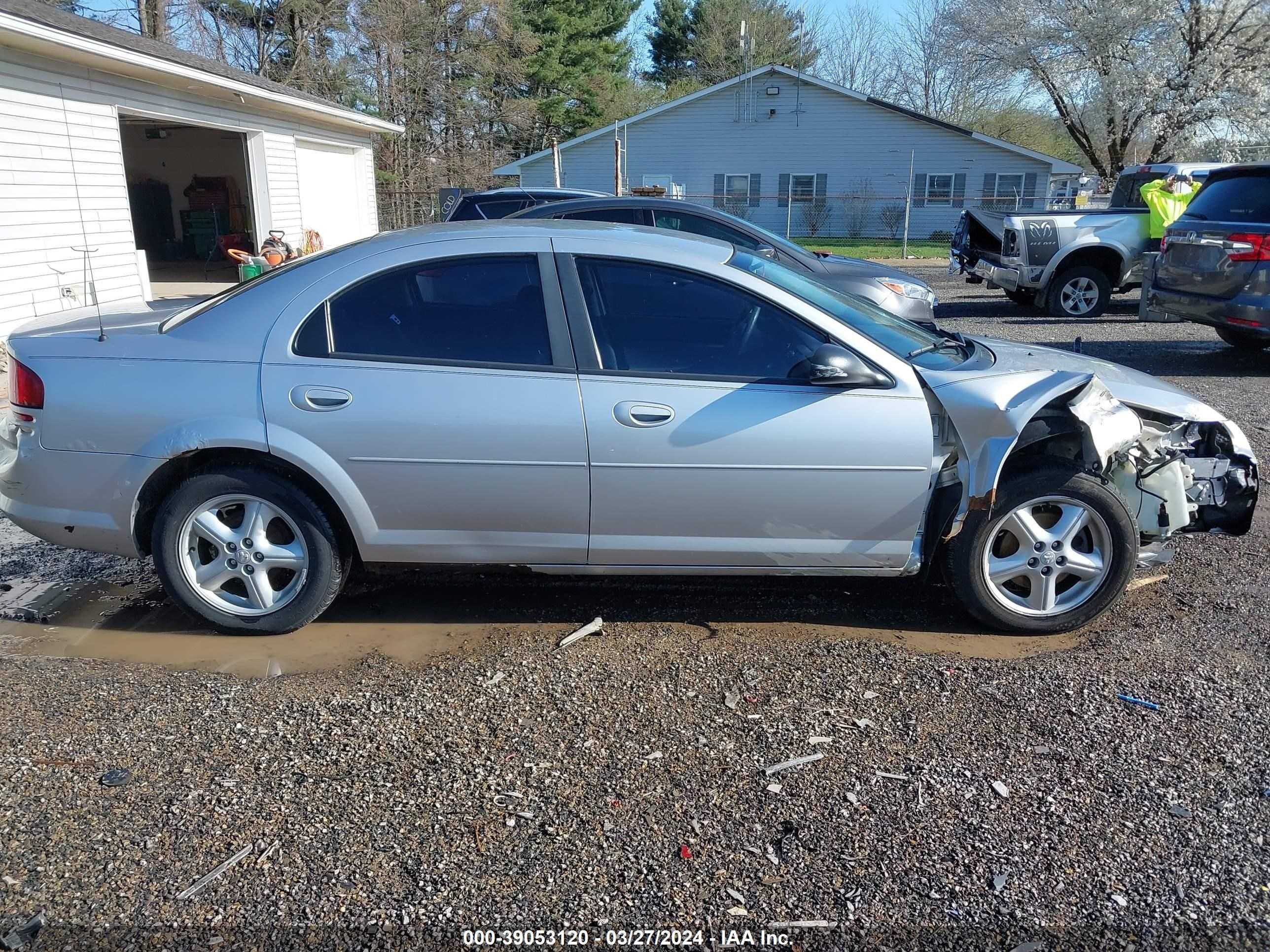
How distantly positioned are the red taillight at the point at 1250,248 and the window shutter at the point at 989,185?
28.9 meters

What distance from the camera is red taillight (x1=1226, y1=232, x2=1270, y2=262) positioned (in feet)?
27.9

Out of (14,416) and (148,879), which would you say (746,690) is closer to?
(148,879)

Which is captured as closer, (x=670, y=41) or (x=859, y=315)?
(x=859, y=315)

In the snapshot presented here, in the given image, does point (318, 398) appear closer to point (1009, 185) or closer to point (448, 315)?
point (448, 315)

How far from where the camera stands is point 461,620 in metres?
4.18

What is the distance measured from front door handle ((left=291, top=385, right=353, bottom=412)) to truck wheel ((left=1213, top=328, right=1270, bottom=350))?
8914 millimetres

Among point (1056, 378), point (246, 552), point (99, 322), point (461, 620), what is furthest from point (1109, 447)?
point (99, 322)

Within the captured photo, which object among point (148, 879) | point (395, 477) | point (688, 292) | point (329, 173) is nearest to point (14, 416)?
point (395, 477)

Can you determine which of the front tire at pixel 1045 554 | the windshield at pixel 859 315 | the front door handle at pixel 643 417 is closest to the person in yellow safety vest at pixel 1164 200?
the windshield at pixel 859 315

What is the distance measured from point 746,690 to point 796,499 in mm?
780

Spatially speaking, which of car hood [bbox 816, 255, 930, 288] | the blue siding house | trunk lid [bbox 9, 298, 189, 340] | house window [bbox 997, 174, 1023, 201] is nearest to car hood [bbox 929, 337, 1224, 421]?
trunk lid [bbox 9, 298, 189, 340]

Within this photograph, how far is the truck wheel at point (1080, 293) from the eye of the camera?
13.0 meters

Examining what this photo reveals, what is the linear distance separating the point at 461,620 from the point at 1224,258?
27.0 ft

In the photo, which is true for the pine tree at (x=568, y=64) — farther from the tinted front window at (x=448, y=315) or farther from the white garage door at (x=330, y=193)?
the tinted front window at (x=448, y=315)
